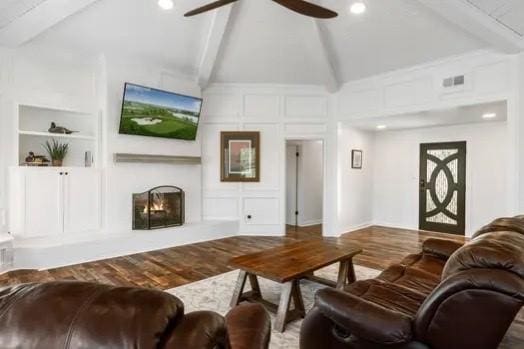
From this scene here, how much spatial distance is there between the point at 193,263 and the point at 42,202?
2257 millimetres

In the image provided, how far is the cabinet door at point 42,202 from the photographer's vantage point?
424 cm

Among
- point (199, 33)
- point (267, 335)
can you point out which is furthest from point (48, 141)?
point (267, 335)

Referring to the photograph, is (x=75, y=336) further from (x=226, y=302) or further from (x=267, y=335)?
(x=226, y=302)

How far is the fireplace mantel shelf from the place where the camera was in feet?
16.8

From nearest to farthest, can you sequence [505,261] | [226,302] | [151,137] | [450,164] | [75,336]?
[75,336] < [505,261] < [226,302] < [151,137] < [450,164]

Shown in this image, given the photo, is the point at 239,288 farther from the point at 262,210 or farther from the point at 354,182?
the point at 354,182

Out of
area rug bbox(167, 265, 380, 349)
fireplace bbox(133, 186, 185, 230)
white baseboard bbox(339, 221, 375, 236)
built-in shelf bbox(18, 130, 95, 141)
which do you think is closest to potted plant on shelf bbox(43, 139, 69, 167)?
built-in shelf bbox(18, 130, 95, 141)

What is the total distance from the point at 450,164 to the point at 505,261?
598cm

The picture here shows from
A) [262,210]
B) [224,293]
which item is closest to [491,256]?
[224,293]

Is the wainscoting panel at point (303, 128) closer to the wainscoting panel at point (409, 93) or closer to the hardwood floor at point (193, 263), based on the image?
the wainscoting panel at point (409, 93)

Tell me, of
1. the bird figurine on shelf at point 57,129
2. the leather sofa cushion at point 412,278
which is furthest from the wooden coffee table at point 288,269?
the bird figurine on shelf at point 57,129

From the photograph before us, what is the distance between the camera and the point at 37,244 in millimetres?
4250

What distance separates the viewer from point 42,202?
436cm

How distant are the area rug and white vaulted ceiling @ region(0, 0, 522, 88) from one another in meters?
3.44
